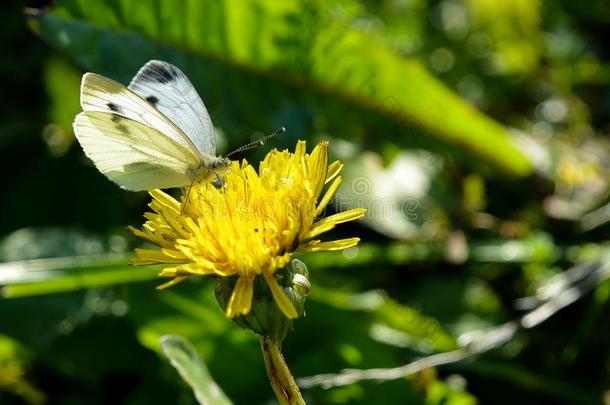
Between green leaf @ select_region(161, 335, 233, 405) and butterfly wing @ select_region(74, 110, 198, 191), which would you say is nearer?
green leaf @ select_region(161, 335, 233, 405)

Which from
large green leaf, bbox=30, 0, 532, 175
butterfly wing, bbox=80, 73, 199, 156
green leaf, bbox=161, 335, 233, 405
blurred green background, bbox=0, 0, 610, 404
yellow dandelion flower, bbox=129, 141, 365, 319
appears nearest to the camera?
yellow dandelion flower, bbox=129, 141, 365, 319

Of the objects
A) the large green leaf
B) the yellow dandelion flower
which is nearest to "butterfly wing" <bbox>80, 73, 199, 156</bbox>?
the yellow dandelion flower

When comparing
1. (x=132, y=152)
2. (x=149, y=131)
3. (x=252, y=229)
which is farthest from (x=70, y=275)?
(x=252, y=229)

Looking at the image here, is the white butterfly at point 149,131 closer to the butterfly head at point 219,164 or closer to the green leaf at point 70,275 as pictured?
the butterfly head at point 219,164

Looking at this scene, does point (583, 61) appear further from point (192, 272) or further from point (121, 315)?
point (192, 272)

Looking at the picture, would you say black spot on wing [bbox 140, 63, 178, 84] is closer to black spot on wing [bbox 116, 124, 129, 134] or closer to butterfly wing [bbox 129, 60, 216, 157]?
butterfly wing [bbox 129, 60, 216, 157]

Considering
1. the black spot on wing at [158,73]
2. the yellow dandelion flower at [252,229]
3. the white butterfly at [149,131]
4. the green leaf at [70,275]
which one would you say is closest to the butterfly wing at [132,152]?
the white butterfly at [149,131]
